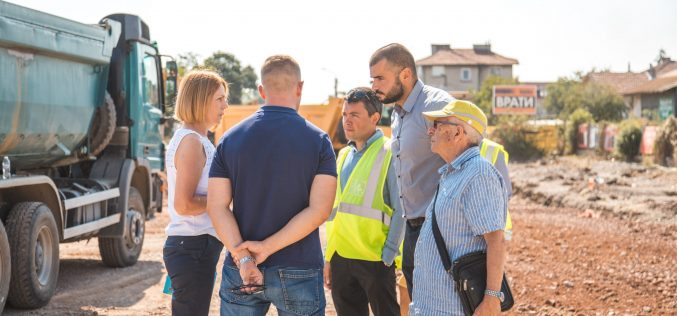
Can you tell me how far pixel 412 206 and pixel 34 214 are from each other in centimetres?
455

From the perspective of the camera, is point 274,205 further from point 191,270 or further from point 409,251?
point 409,251

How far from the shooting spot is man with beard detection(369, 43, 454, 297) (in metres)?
5.05

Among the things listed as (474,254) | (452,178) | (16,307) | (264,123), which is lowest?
(16,307)

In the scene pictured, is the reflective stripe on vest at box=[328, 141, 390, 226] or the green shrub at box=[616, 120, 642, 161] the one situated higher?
the reflective stripe on vest at box=[328, 141, 390, 226]

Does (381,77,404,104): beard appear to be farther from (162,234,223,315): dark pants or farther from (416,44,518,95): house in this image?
(416,44,518,95): house

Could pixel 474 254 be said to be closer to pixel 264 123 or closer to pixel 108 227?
pixel 264 123

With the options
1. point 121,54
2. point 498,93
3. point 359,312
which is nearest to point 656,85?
point 498,93

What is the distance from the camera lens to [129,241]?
11.6m

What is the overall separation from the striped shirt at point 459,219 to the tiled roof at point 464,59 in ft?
318

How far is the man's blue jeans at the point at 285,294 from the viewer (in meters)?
3.94

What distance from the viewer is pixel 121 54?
37.2 feet

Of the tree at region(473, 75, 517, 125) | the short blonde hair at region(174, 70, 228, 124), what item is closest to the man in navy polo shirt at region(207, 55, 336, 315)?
the short blonde hair at region(174, 70, 228, 124)

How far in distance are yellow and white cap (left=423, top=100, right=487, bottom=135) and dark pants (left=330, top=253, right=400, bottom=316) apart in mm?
1574

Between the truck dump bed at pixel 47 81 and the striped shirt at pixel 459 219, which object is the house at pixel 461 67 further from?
the striped shirt at pixel 459 219
